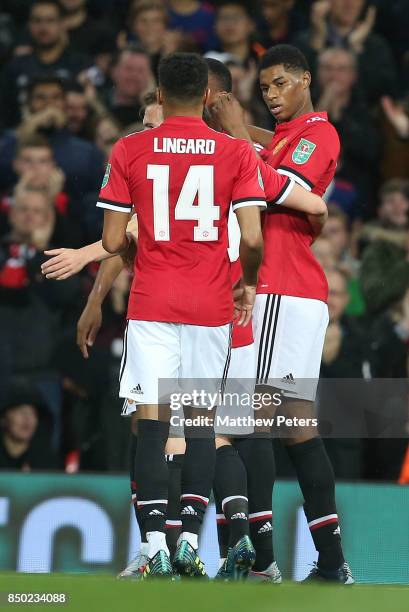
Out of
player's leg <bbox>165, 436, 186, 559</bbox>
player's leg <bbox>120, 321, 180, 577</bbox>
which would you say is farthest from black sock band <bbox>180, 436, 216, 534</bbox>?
player's leg <bbox>165, 436, 186, 559</bbox>

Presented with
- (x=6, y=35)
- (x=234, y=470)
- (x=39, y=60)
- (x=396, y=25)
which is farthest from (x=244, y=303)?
(x=6, y=35)

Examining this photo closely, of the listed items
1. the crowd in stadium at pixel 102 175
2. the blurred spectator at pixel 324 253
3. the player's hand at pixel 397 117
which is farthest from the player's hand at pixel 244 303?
the player's hand at pixel 397 117

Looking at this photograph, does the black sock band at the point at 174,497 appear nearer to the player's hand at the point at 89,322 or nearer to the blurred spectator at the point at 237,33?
the player's hand at the point at 89,322

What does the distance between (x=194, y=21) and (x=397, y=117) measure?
68.0 inches

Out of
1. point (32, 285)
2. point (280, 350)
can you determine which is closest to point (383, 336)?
point (32, 285)

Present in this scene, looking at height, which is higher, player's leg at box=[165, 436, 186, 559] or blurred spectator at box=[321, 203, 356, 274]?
blurred spectator at box=[321, 203, 356, 274]

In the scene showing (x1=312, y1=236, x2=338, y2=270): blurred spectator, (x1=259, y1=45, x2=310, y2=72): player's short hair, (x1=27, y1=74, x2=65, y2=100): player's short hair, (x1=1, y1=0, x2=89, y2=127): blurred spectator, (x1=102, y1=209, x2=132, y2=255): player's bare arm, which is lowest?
(x1=102, y1=209, x2=132, y2=255): player's bare arm

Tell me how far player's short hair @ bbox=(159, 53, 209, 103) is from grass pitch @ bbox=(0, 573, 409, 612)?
1.79 meters

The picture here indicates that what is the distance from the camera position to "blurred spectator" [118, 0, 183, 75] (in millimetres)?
10250

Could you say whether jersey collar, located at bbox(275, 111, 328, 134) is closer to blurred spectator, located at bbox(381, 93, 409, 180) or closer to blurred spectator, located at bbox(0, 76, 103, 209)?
blurred spectator, located at bbox(0, 76, 103, 209)

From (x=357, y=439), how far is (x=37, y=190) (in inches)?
105

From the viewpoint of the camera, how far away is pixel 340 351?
27.1 ft

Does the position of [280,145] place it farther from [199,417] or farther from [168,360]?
[199,417]

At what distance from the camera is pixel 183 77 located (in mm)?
5250
